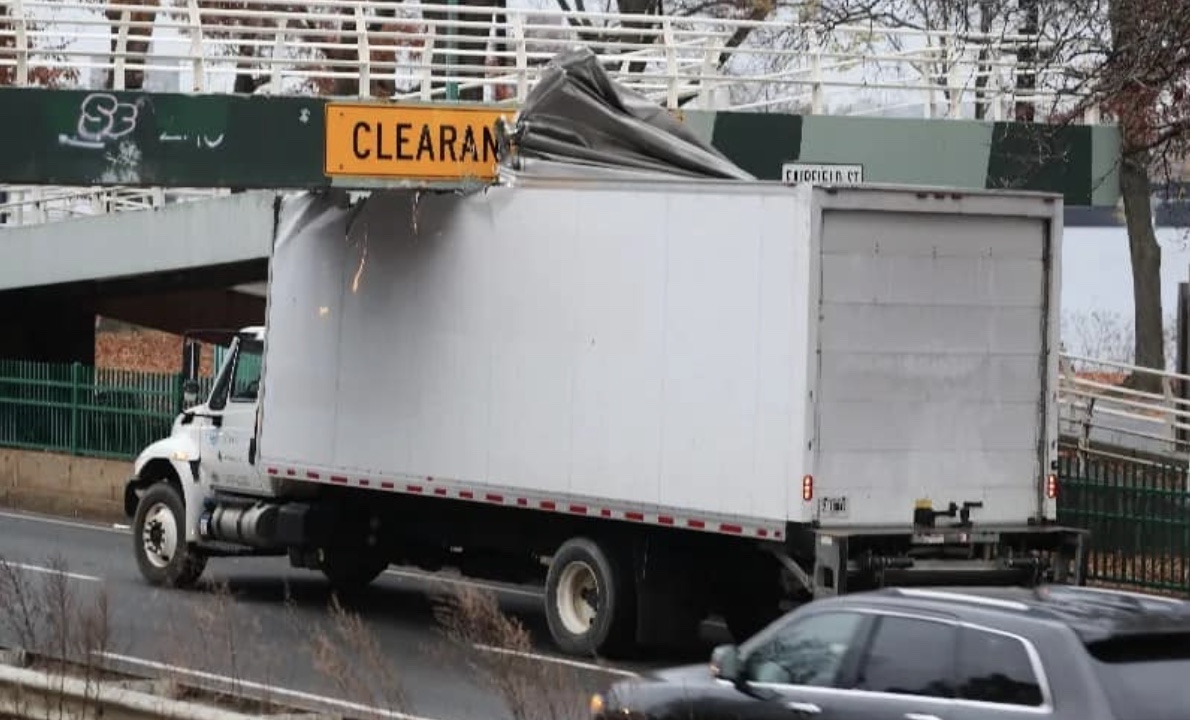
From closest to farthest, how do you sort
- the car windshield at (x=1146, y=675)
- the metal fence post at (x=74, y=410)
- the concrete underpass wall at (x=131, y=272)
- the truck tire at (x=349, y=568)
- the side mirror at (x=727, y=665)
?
the car windshield at (x=1146, y=675), the side mirror at (x=727, y=665), the truck tire at (x=349, y=568), the concrete underpass wall at (x=131, y=272), the metal fence post at (x=74, y=410)

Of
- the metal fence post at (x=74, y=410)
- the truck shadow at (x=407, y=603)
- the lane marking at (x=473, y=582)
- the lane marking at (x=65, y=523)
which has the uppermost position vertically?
the metal fence post at (x=74, y=410)

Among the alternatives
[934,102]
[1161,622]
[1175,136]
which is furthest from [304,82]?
[1161,622]

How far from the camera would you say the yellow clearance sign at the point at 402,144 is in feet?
61.4

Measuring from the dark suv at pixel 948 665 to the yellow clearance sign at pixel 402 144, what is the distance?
926cm

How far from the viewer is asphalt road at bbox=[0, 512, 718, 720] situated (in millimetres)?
10836

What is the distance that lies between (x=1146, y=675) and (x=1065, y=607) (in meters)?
0.60

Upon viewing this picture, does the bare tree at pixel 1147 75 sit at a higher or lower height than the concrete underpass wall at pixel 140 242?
higher

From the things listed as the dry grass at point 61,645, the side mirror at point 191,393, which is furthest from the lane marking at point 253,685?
the side mirror at point 191,393

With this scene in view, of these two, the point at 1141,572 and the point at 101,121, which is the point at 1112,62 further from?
the point at 101,121

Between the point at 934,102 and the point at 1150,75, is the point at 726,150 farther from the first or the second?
the point at 1150,75

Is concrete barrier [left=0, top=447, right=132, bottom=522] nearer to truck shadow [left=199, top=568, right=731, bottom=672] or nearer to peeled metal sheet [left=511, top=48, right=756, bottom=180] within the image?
truck shadow [left=199, top=568, right=731, bottom=672]

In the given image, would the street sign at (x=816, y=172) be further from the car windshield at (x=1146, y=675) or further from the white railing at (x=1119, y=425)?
the car windshield at (x=1146, y=675)

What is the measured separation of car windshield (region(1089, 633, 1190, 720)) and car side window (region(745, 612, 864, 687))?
3.99 feet

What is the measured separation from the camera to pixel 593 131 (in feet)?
61.0
